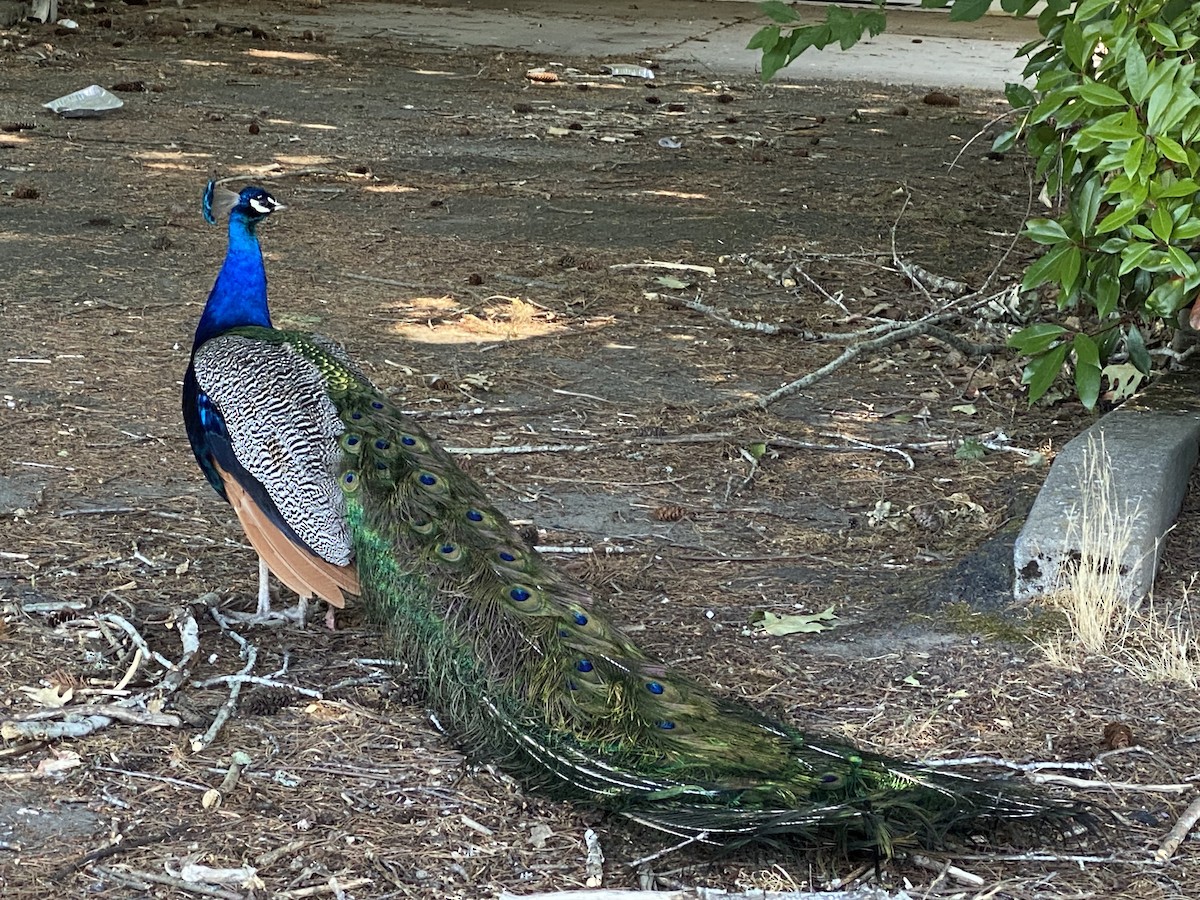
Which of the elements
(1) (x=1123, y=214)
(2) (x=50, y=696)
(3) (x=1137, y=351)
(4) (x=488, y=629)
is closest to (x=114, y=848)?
(2) (x=50, y=696)

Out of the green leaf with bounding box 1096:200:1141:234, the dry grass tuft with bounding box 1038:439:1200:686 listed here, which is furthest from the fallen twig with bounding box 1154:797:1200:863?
the green leaf with bounding box 1096:200:1141:234

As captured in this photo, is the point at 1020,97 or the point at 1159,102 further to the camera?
the point at 1020,97

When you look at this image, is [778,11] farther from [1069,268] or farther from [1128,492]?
[1128,492]

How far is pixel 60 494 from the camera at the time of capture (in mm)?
4055

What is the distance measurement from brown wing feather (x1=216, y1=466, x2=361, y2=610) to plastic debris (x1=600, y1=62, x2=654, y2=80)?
29.4ft

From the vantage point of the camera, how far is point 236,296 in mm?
3719

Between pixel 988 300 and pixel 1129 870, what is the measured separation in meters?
3.32

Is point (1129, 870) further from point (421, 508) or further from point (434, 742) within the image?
point (421, 508)

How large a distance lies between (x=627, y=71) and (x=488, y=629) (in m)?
9.50

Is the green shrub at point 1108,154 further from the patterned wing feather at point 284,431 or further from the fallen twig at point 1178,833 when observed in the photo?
the patterned wing feather at point 284,431

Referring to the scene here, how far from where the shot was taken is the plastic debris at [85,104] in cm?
902

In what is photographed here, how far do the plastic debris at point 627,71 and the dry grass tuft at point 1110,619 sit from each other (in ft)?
28.8

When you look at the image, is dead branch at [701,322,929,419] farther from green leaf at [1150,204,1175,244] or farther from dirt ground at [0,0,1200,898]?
green leaf at [1150,204,1175,244]

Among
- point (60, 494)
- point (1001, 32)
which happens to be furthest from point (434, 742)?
point (1001, 32)
